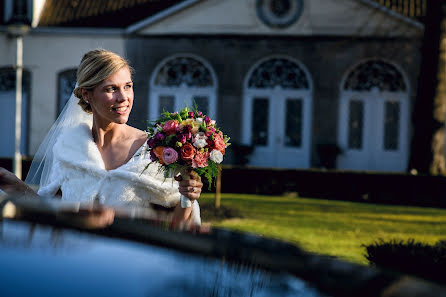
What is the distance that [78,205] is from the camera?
181 cm

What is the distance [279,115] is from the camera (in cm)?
2119

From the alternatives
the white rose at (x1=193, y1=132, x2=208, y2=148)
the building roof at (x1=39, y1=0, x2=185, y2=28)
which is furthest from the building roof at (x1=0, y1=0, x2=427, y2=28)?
the white rose at (x1=193, y1=132, x2=208, y2=148)

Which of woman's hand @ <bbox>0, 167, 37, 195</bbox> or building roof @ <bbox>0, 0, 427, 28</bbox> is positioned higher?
building roof @ <bbox>0, 0, 427, 28</bbox>

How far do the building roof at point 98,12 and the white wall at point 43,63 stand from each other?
2.55 ft

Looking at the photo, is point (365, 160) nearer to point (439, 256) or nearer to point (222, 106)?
point (222, 106)

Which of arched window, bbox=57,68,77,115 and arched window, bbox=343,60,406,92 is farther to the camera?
arched window, bbox=57,68,77,115

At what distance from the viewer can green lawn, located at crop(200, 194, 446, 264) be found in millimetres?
9035

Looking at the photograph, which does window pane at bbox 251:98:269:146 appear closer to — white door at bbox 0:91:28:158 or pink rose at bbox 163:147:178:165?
white door at bbox 0:91:28:158

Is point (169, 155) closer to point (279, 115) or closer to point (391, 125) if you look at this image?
point (279, 115)

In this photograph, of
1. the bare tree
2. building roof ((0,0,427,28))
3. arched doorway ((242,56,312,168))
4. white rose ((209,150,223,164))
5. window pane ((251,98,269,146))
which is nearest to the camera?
white rose ((209,150,223,164))

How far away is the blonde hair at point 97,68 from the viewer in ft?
11.8

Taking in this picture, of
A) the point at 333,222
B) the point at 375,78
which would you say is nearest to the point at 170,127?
the point at 333,222

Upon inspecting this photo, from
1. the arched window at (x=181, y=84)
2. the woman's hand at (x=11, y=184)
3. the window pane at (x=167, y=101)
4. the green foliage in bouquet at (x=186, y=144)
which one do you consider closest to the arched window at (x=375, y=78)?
the arched window at (x=181, y=84)

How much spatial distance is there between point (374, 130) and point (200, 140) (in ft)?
60.2
